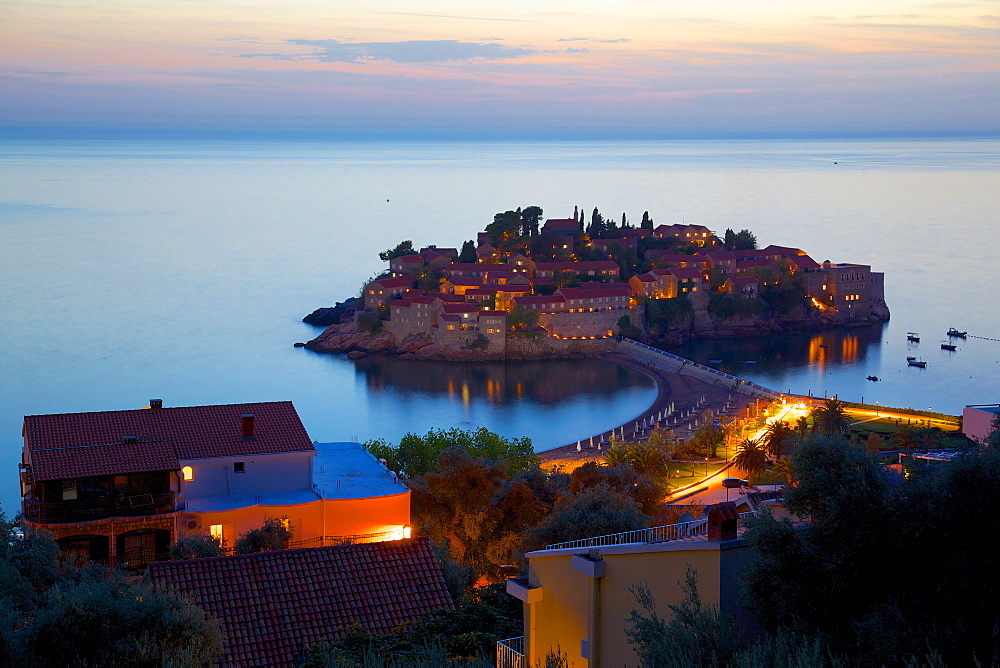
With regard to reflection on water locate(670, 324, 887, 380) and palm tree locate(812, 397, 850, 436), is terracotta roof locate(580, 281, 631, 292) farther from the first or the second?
palm tree locate(812, 397, 850, 436)

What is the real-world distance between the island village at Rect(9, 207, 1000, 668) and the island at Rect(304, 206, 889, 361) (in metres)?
17.3

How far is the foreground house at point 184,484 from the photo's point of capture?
11516mm

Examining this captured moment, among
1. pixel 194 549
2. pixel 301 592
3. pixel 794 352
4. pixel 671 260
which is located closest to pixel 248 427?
pixel 194 549

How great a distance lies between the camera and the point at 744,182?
5669 inches

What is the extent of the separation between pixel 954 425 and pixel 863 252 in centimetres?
4788

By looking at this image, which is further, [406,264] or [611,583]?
[406,264]

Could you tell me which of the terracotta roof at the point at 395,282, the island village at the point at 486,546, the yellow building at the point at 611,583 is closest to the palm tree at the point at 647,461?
the island village at the point at 486,546

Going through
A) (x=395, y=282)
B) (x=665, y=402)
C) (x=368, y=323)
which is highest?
(x=395, y=282)

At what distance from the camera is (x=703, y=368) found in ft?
143

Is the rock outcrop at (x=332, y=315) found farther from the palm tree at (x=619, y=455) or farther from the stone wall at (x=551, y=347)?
the palm tree at (x=619, y=455)

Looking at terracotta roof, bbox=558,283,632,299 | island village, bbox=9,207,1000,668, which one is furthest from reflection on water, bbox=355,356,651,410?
island village, bbox=9,207,1000,668

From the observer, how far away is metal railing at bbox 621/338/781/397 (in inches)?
1529

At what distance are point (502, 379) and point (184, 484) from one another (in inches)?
1259

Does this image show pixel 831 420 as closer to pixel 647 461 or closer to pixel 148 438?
pixel 647 461
